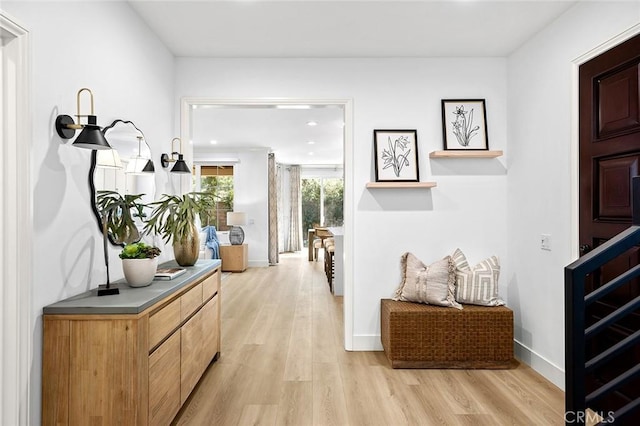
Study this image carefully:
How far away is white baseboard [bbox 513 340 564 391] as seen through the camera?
107 inches

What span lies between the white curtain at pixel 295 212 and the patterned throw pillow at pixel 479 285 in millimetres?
7993

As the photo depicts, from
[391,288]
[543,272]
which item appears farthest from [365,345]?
[543,272]

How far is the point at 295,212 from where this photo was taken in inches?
435

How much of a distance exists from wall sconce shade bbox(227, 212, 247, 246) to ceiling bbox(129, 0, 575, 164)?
15.8 ft

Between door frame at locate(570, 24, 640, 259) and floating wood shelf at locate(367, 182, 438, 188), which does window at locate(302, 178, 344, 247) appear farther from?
door frame at locate(570, 24, 640, 259)

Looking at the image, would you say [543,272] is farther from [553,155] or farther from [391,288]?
[391,288]

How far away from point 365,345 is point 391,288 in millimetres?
562

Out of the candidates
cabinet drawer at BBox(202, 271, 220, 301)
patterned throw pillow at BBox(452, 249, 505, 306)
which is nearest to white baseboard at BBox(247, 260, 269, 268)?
cabinet drawer at BBox(202, 271, 220, 301)

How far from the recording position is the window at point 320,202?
37.0 feet

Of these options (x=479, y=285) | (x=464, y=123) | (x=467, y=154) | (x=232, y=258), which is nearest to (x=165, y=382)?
(x=479, y=285)

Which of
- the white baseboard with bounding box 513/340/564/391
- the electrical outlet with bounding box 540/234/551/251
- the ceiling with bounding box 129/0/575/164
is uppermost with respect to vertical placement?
the ceiling with bounding box 129/0/575/164

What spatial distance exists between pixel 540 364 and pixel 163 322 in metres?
2.75

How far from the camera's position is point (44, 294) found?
1.72 m

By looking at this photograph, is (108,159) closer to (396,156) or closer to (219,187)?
(396,156)
